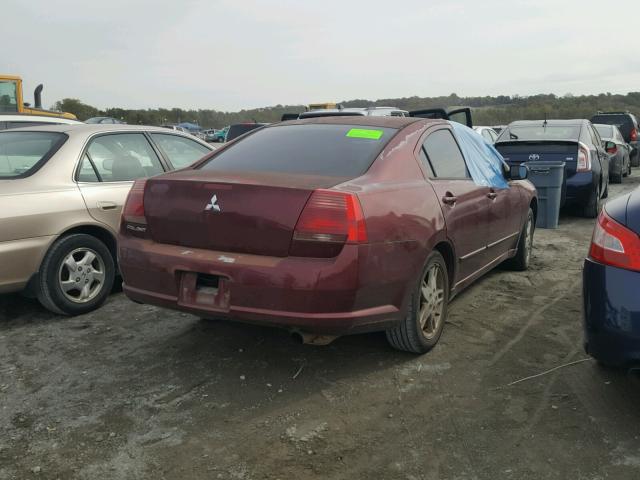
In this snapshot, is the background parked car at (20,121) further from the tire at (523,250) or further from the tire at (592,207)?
the tire at (592,207)

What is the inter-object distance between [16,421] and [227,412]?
3.51ft

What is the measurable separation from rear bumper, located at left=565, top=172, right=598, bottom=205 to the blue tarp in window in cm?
399

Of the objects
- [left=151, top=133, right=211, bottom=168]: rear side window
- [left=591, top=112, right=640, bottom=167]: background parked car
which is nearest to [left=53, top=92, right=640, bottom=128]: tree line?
[left=591, top=112, right=640, bottom=167]: background parked car

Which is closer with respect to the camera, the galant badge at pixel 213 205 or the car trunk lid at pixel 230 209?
the car trunk lid at pixel 230 209

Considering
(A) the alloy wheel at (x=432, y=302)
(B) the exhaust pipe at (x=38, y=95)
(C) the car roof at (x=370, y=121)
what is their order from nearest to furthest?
1. (A) the alloy wheel at (x=432, y=302)
2. (C) the car roof at (x=370, y=121)
3. (B) the exhaust pipe at (x=38, y=95)

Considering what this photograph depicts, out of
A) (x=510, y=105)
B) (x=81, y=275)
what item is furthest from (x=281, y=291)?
(x=510, y=105)

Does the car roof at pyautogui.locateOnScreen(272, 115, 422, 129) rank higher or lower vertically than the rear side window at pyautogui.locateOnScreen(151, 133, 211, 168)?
higher

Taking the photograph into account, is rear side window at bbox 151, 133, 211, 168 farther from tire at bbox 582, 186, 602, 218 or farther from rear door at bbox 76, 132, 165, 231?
tire at bbox 582, 186, 602, 218

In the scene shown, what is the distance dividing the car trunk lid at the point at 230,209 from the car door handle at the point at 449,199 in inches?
35.8

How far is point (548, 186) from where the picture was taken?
823 centimetres

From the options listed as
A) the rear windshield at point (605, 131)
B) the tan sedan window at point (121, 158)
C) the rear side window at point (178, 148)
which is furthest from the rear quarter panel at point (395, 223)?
the rear windshield at point (605, 131)

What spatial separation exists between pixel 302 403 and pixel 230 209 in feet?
3.65

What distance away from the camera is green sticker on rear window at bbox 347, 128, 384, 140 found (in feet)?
12.6

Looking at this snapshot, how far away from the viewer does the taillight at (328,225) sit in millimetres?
3049
